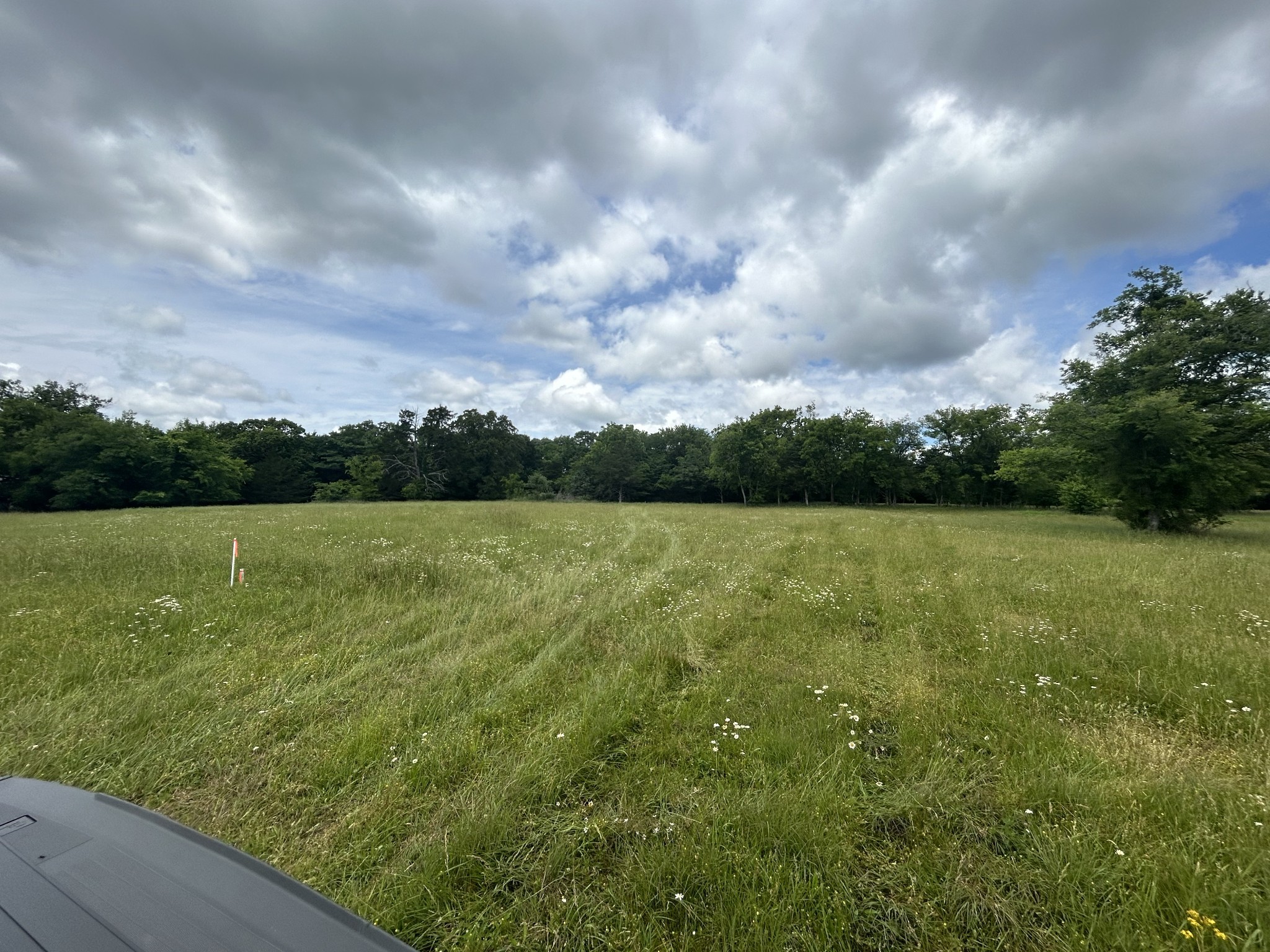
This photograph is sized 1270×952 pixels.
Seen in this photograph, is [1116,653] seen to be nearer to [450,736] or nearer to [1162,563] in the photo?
[450,736]

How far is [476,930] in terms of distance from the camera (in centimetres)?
242

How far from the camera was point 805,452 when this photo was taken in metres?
62.2

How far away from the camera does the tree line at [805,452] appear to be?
20422mm

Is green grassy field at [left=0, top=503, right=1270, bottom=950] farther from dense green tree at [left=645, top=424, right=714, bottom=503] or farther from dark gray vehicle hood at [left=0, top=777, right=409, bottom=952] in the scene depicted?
dense green tree at [left=645, top=424, right=714, bottom=503]

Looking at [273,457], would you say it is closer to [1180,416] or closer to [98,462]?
[98,462]

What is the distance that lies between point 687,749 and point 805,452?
206 feet

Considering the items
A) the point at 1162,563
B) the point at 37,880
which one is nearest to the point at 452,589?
the point at 37,880

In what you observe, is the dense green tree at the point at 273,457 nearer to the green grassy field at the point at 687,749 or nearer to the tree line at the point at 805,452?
the tree line at the point at 805,452

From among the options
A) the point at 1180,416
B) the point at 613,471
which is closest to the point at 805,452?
the point at 613,471

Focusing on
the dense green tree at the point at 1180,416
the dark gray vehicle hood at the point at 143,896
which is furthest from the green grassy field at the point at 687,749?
the dense green tree at the point at 1180,416

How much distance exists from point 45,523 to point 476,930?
3337 centimetres

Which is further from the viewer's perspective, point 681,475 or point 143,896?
point 681,475

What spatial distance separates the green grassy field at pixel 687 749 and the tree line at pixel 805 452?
1698 centimetres

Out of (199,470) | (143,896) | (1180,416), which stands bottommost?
(143,896)
